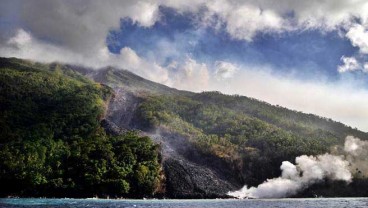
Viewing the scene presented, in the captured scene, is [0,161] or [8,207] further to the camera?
[0,161]

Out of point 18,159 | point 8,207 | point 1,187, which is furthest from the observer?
point 18,159

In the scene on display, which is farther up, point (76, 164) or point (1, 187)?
point (76, 164)

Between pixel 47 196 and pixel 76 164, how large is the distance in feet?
70.1

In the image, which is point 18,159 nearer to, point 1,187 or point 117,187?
point 1,187

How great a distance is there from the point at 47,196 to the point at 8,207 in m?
81.8

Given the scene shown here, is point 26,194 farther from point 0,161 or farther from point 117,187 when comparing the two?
point 117,187

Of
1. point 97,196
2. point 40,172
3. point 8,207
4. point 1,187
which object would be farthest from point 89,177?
point 8,207

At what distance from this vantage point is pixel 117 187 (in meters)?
194

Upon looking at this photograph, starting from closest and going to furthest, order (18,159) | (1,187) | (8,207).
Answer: (8,207) → (1,187) → (18,159)

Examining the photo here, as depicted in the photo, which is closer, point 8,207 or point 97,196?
point 8,207

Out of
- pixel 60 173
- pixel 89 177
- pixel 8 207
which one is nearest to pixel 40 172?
pixel 60 173

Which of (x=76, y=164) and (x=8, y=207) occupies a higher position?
(x=76, y=164)

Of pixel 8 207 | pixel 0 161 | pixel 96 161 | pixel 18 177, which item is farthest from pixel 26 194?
pixel 8 207

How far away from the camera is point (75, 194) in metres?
188
